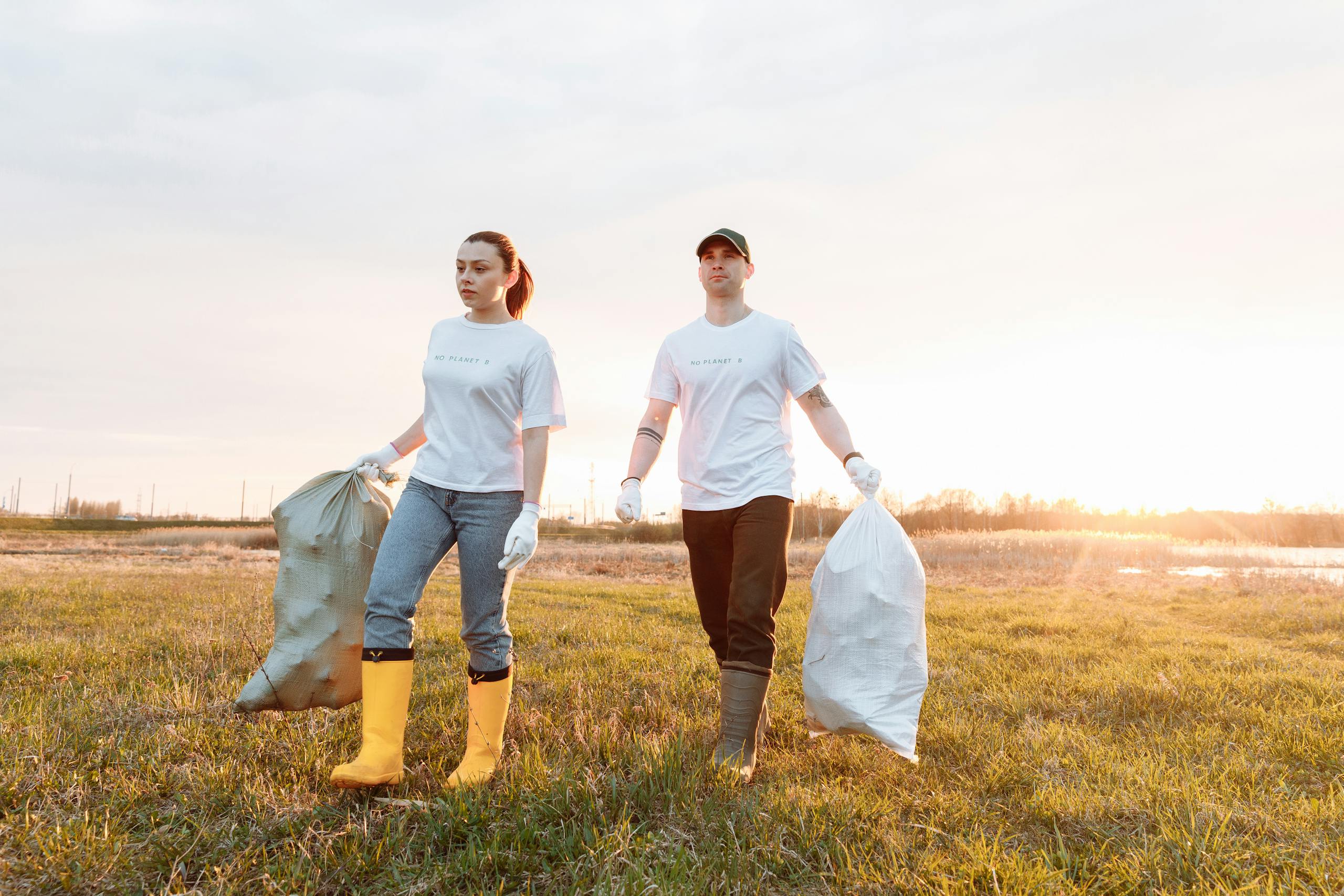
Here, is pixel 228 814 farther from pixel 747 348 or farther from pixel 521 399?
pixel 747 348

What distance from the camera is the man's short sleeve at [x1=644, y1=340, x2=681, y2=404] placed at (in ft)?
11.7

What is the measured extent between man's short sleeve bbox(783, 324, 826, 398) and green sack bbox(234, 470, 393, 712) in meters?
1.89

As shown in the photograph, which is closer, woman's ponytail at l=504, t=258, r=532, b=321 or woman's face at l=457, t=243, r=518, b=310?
woman's face at l=457, t=243, r=518, b=310

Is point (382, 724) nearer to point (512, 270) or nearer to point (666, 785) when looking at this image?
point (666, 785)

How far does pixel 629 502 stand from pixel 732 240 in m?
1.26

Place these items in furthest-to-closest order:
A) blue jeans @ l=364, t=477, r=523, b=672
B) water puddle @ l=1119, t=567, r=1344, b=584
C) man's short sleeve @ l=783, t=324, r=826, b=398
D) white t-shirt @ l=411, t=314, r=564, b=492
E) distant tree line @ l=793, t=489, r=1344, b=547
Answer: distant tree line @ l=793, t=489, r=1344, b=547
water puddle @ l=1119, t=567, r=1344, b=584
man's short sleeve @ l=783, t=324, r=826, b=398
white t-shirt @ l=411, t=314, r=564, b=492
blue jeans @ l=364, t=477, r=523, b=672

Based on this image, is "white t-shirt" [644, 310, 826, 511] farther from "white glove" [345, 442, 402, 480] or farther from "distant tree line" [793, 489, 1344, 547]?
"distant tree line" [793, 489, 1344, 547]

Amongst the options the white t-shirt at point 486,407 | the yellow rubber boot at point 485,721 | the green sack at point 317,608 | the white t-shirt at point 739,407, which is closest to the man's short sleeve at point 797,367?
the white t-shirt at point 739,407

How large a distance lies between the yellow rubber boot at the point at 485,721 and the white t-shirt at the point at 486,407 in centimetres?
78

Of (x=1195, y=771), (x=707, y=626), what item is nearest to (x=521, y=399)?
(x=707, y=626)

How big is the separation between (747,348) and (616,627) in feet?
14.1

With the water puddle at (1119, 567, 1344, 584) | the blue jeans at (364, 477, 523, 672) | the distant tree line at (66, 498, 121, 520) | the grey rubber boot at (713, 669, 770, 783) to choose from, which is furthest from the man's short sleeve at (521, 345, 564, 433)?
the distant tree line at (66, 498, 121, 520)

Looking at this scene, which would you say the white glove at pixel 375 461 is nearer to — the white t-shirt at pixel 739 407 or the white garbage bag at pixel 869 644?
the white t-shirt at pixel 739 407

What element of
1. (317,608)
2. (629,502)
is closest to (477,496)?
(629,502)
